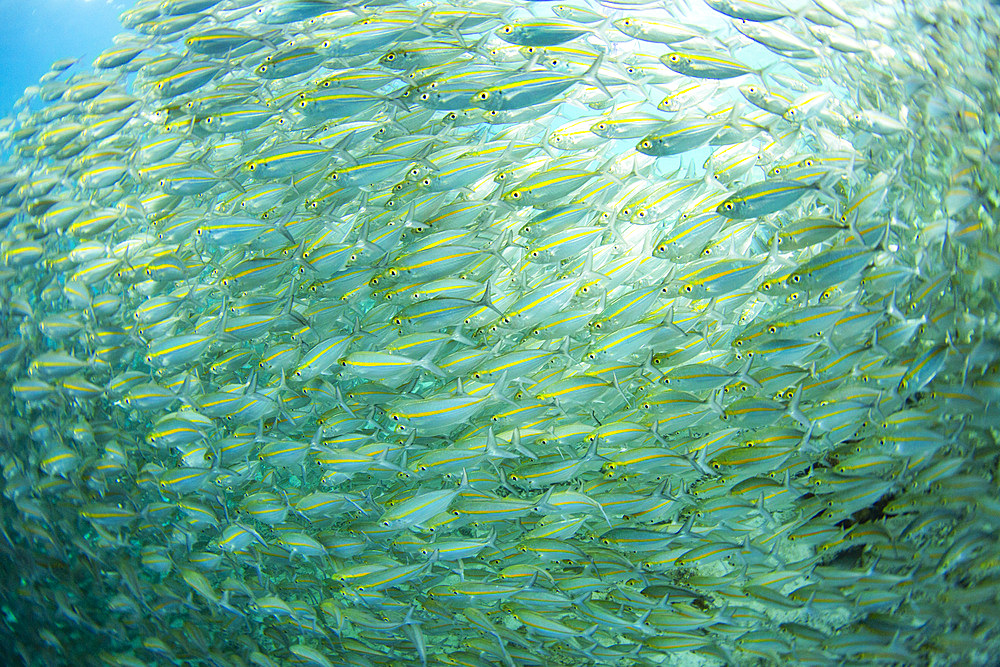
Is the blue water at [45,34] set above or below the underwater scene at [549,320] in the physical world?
above

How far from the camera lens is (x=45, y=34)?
4.70 meters

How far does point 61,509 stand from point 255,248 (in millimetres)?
3031

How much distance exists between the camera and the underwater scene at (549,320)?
303cm

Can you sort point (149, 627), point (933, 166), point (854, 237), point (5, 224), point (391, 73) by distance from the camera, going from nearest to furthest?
point (854, 237) < point (391, 73) < point (933, 166) < point (5, 224) < point (149, 627)

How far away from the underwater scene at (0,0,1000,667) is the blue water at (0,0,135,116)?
847 mm

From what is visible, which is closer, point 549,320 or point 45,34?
point 549,320

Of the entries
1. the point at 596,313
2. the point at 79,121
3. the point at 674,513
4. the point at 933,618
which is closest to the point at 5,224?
the point at 79,121

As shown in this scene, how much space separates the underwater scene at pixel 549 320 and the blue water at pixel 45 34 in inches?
33.4

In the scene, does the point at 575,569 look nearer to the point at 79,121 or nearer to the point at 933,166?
the point at 933,166

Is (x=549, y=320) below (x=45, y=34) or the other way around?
below

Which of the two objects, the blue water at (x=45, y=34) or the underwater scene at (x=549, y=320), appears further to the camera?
the blue water at (x=45, y=34)

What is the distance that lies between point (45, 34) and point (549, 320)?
5775 millimetres

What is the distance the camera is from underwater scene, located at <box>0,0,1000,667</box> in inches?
119

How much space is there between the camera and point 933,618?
3479 mm
